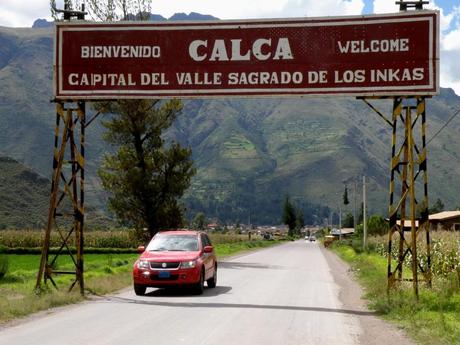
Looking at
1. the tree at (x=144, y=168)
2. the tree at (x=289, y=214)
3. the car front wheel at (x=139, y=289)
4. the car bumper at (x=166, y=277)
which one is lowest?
the tree at (x=289, y=214)

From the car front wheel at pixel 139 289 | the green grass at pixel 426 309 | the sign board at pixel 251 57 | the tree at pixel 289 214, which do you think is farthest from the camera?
the tree at pixel 289 214

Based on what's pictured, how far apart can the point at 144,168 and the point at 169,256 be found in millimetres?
24956

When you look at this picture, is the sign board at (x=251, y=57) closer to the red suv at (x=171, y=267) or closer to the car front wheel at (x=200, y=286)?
the red suv at (x=171, y=267)

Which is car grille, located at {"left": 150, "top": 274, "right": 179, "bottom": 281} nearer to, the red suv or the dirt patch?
the red suv

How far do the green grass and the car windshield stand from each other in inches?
196

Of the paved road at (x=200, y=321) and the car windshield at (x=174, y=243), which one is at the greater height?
the car windshield at (x=174, y=243)

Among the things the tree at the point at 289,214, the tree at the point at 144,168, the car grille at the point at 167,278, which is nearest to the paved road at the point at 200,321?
the car grille at the point at 167,278

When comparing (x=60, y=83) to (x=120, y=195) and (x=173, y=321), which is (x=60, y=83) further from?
(x=120, y=195)

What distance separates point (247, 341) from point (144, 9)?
36.7m

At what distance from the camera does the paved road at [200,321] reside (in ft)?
34.3

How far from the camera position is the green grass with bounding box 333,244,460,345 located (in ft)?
36.7

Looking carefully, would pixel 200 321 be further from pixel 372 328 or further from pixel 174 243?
pixel 174 243

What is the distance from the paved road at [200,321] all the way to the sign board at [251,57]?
5.15m

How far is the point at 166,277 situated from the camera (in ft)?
57.2
